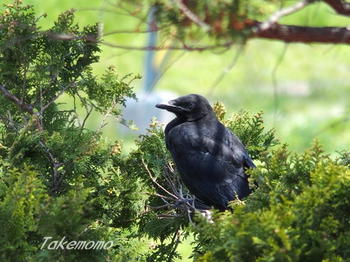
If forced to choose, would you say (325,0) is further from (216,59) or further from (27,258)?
(216,59)

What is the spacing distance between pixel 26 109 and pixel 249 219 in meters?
1.59

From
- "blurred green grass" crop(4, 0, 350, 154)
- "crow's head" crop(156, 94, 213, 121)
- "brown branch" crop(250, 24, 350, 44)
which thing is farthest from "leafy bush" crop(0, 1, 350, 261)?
"blurred green grass" crop(4, 0, 350, 154)

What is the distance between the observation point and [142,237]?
4.04 meters

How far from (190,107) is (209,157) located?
397 millimetres

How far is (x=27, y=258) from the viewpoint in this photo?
3.24 meters

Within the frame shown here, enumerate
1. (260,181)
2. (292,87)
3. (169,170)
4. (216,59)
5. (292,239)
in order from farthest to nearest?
(216,59), (292,87), (169,170), (260,181), (292,239)

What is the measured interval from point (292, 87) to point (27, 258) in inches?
284

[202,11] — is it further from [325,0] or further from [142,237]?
[142,237]

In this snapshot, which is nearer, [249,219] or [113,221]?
[249,219]

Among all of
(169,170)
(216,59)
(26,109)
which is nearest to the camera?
(26,109)

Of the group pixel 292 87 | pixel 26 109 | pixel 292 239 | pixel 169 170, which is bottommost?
pixel 292 239

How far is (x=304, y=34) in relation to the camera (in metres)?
2.55

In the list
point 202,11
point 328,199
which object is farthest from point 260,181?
point 202,11

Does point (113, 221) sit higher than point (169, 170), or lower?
lower
